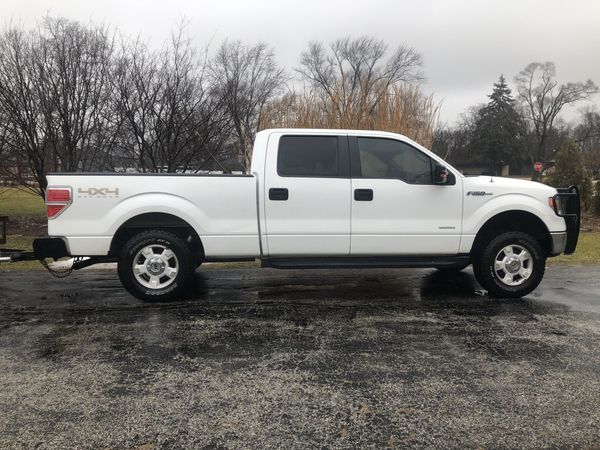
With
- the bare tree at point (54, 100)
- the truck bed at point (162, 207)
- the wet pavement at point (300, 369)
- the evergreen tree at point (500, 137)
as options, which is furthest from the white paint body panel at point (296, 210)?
the evergreen tree at point (500, 137)

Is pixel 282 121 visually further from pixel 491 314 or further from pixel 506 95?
pixel 506 95

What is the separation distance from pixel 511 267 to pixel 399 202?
1.57 meters

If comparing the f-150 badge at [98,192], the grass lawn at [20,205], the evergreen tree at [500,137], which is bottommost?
the grass lawn at [20,205]

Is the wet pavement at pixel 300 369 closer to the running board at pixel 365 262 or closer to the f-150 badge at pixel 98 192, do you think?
the running board at pixel 365 262

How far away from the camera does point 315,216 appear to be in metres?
5.44

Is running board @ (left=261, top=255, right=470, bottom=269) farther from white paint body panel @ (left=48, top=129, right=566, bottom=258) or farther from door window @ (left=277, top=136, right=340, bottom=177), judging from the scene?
door window @ (left=277, top=136, right=340, bottom=177)

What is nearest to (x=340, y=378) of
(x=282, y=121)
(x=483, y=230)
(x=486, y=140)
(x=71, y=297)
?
(x=483, y=230)

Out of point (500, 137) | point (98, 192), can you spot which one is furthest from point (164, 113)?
point (500, 137)

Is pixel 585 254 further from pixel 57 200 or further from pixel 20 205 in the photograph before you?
pixel 20 205

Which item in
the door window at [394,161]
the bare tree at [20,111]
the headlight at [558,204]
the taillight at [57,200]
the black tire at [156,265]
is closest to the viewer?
the taillight at [57,200]

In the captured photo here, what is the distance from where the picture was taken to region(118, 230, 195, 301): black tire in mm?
5301

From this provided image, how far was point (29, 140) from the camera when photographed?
37.2 ft

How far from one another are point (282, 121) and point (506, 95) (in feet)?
220

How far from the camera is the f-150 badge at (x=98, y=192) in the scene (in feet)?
16.9
